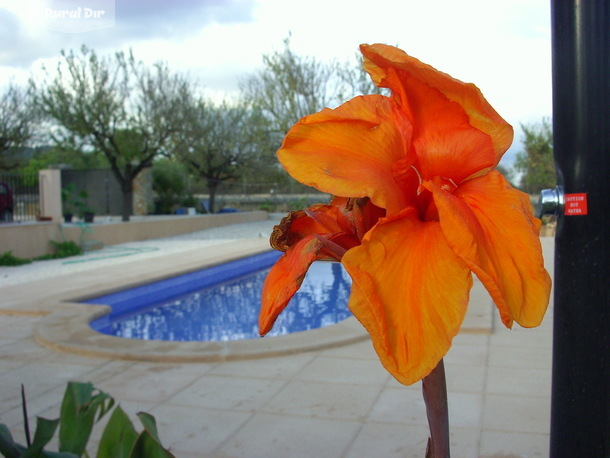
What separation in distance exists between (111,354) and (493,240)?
456 cm

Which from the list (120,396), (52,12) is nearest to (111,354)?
(120,396)

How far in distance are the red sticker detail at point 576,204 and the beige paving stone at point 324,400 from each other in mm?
2203

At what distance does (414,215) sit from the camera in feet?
1.51

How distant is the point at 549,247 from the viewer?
11344 mm

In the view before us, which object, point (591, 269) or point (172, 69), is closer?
point (591, 269)

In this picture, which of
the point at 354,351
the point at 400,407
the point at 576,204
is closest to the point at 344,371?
the point at 354,351

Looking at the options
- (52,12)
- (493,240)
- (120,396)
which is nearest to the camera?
(493,240)

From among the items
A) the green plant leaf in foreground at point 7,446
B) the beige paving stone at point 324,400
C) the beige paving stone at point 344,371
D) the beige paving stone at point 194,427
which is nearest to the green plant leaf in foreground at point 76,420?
the green plant leaf in foreground at point 7,446

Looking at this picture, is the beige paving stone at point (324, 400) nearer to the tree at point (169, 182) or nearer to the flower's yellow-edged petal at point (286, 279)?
the flower's yellow-edged petal at point (286, 279)

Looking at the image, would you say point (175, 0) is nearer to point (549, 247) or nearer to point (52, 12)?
point (52, 12)

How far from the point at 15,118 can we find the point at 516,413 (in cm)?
2325

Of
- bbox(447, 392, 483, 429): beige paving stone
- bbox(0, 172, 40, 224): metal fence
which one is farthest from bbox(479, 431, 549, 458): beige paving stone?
bbox(0, 172, 40, 224): metal fence

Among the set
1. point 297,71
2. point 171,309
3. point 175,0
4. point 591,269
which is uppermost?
point 297,71

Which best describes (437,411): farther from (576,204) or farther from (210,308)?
(210,308)
